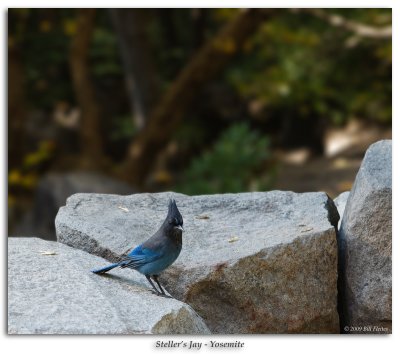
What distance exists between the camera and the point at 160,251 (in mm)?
4457

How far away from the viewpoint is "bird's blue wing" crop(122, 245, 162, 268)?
176 inches

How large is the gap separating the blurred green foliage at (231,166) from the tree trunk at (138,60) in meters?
1.78

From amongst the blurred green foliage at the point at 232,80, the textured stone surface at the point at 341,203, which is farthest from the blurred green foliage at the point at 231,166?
the textured stone surface at the point at 341,203

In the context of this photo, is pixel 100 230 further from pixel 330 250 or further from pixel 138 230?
pixel 330 250

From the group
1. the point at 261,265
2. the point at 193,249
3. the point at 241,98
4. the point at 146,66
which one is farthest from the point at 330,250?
the point at 241,98

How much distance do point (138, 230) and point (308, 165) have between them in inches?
326

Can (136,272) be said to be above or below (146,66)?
below

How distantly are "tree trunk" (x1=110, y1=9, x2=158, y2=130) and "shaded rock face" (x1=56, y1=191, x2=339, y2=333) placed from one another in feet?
23.1

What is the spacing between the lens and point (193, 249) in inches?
203

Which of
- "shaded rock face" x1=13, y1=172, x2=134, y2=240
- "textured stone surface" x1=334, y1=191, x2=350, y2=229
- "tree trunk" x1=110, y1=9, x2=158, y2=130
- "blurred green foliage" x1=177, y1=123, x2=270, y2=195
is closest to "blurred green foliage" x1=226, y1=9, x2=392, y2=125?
"tree trunk" x1=110, y1=9, x2=158, y2=130

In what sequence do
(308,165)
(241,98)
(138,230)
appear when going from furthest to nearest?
(241,98), (308,165), (138,230)

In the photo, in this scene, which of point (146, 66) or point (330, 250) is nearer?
point (330, 250)

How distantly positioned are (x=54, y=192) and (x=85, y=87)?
2040 mm
